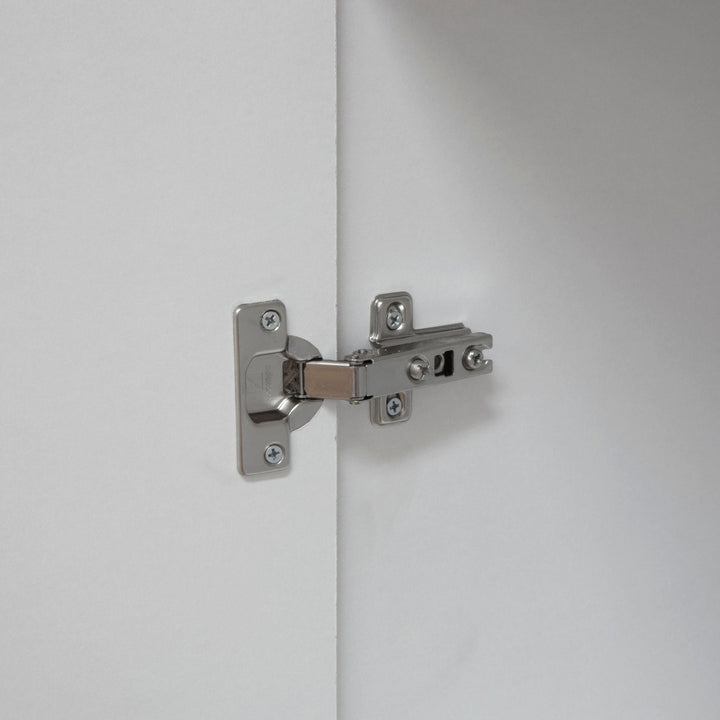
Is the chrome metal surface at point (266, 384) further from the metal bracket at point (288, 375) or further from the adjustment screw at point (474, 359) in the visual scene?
the adjustment screw at point (474, 359)

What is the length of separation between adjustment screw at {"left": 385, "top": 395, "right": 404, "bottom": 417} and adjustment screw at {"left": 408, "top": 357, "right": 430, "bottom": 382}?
3cm

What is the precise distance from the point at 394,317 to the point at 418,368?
36 mm

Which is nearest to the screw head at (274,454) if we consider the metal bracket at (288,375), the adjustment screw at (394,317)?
the metal bracket at (288,375)

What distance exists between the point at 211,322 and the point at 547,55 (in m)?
0.31

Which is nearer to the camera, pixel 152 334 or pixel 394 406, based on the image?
pixel 152 334

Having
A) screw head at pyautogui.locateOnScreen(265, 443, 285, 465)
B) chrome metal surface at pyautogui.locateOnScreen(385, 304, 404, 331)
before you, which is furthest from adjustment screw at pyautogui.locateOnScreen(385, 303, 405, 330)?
screw head at pyautogui.locateOnScreen(265, 443, 285, 465)

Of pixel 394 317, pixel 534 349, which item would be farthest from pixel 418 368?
pixel 534 349

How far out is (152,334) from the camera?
54 cm

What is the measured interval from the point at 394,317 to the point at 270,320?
96 millimetres

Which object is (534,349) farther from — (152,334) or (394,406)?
(152,334)

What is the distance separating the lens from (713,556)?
90 cm

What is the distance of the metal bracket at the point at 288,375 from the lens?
1.84ft

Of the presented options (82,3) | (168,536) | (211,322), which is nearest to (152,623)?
(168,536)

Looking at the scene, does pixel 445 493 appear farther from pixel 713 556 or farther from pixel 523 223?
pixel 713 556
